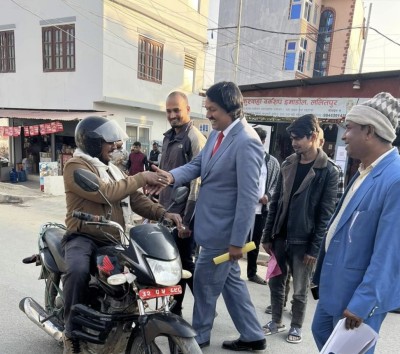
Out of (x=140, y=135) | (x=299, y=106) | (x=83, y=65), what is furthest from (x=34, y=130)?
(x=299, y=106)

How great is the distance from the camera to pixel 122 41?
12102 mm

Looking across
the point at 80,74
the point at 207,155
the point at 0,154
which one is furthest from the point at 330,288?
the point at 0,154

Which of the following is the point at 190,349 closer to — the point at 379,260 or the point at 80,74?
the point at 379,260

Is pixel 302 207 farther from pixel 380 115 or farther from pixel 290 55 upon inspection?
pixel 290 55

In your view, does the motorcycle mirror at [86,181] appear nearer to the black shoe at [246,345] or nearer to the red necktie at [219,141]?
the red necktie at [219,141]

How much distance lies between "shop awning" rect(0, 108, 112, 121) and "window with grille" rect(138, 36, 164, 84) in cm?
260

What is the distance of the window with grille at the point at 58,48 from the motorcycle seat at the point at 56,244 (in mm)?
10665

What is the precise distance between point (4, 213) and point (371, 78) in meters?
8.58

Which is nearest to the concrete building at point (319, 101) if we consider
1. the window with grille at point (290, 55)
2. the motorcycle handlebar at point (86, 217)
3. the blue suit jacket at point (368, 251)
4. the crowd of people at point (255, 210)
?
the crowd of people at point (255, 210)

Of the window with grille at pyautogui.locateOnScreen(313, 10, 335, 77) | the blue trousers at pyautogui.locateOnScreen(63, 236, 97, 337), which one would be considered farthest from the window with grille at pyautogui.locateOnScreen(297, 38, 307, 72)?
the blue trousers at pyautogui.locateOnScreen(63, 236, 97, 337)

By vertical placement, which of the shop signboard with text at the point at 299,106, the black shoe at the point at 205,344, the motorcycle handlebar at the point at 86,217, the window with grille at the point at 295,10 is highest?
the window with grille at the point at 295,10

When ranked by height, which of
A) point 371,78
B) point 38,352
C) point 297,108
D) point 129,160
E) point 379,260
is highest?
point 371,78

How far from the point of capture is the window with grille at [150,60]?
43.1 feet

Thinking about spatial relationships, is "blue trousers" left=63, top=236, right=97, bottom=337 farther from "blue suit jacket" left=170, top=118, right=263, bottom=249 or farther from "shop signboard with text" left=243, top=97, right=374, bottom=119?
"shop signboard with text" left=243, top=97, right=374, bottom=119
